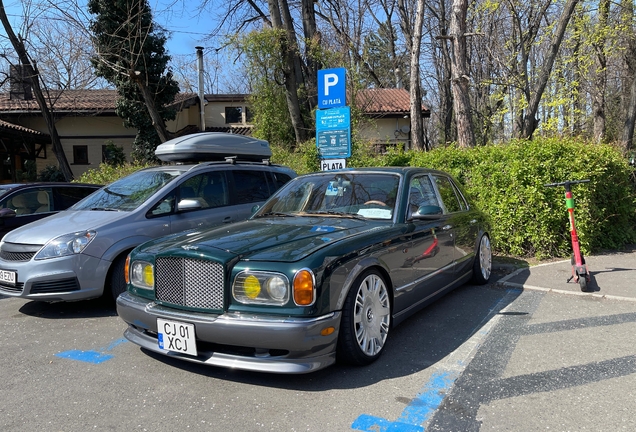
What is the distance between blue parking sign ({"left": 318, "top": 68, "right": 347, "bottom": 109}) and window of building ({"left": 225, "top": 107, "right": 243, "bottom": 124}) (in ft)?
61.6

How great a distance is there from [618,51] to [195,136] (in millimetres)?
15940

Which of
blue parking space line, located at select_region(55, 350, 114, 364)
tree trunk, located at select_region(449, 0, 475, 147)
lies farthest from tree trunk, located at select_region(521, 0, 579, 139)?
blue parking space line, located at select_region(55, 350, 114, 364)

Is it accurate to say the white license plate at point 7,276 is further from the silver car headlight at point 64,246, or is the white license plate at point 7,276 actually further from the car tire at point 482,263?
the car tire at point 482,263

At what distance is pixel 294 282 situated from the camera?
3059mm

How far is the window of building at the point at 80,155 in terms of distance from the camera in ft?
80.1

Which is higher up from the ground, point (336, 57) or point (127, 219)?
point (336, 57)

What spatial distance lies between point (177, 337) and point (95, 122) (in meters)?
24.1

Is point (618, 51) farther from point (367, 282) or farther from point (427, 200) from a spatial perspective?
point (367, 282)

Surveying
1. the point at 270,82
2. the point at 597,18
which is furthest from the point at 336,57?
the point at 597,18

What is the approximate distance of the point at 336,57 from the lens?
16.3 metres

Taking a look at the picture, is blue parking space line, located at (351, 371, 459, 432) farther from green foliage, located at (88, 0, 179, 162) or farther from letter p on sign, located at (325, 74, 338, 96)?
green foliage, located at (88, 0, 179, 162)

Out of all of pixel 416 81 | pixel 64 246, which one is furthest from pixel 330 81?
pixel 416 81

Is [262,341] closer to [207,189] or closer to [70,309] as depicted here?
[70,309]

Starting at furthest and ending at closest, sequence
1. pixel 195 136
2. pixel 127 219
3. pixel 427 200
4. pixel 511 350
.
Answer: pixel 195 136
pixel 127 219
pixel 427 200
pixel 511 350
